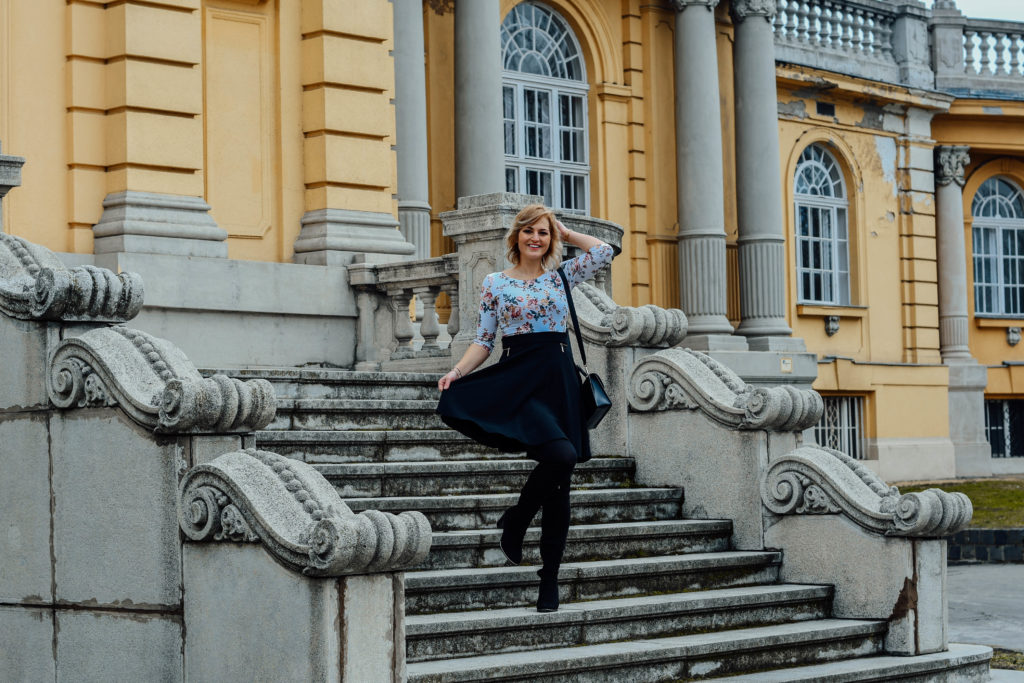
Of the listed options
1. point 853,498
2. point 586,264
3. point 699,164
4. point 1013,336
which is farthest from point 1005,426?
point 586,264

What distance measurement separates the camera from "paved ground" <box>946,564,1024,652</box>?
998cm

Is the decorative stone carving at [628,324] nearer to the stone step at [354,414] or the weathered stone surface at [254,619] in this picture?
the stone step at [354,414]

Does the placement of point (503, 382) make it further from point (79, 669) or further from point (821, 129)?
point (821, 129)

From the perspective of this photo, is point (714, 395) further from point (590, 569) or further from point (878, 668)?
point (878, 668)

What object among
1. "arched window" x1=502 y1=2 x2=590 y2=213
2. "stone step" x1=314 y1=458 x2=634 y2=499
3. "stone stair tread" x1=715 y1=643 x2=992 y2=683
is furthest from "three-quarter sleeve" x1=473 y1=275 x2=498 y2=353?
"arched window" x1=502 y1=2 x2=590 y2=213

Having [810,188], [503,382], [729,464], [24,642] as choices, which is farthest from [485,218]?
[810,188]

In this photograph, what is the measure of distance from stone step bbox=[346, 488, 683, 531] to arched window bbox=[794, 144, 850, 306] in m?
15.4

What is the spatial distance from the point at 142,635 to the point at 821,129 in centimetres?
1933

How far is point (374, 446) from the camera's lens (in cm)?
844

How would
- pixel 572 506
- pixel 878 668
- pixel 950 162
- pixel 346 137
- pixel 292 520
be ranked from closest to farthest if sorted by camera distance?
pixel 292 520
pixel 878 668
pixel 572 506
pixel 346 137
pixel 950 162

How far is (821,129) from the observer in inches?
952

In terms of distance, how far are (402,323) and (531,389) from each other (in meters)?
5.11

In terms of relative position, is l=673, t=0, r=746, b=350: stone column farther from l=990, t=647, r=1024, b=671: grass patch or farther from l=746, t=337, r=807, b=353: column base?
l=990, t=647, r=1024, b=671: grass patch

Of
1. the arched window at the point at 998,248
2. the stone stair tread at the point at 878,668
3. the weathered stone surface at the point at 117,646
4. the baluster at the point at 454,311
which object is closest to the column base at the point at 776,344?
the arched window at the point at 998,248
